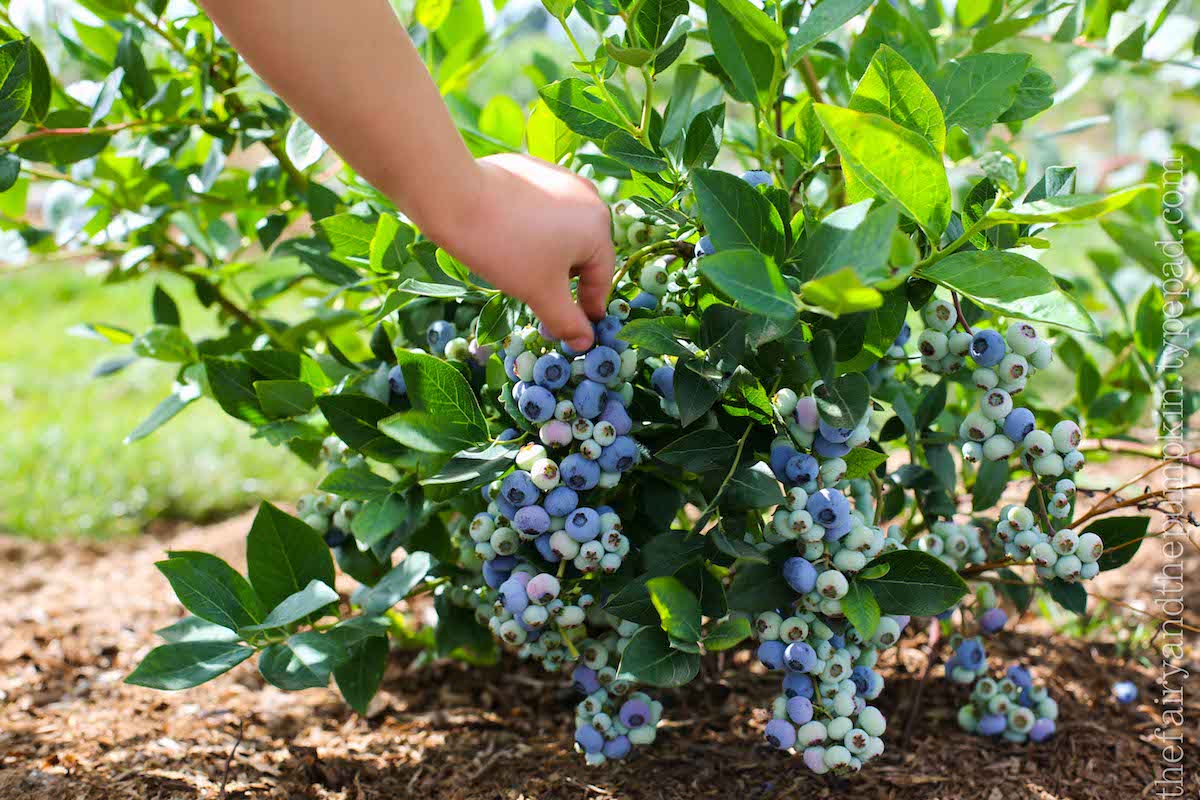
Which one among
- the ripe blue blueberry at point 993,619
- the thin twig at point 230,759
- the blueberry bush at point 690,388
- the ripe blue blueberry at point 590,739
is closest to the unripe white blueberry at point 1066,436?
the blueberry bush at point 690,388

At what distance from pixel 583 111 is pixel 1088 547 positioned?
2.05ft

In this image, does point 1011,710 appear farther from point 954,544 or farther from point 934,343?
point 934,343

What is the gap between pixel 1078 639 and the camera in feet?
4.78

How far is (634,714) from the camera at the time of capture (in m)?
0.97

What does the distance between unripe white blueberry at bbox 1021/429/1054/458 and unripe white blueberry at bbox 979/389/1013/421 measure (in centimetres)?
3

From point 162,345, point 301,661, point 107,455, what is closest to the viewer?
point 301,661

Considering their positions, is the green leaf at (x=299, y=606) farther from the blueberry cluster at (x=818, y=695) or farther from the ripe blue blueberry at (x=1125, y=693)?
the ripe blue blueberry at (x=1125, y=693)

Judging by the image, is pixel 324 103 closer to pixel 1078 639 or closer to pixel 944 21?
pixel 944 21

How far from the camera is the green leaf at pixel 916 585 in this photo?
84cm

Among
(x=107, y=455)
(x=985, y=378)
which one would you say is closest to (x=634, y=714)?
(x=985, y=378)

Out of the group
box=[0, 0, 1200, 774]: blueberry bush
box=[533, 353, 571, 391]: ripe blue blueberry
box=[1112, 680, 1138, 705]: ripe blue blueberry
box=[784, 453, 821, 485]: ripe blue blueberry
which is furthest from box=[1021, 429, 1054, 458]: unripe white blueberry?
box=[1112, 680, 1138, 705]: ripe blue blueberry

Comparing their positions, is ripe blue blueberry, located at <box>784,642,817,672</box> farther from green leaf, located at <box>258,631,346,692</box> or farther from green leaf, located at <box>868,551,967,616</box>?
green leaf, located at <box>258,631,346,692</box>

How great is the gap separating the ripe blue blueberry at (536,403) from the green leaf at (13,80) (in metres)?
0.59

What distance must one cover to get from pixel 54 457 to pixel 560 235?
283 cm
